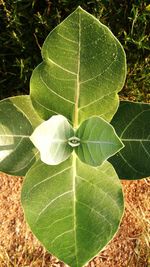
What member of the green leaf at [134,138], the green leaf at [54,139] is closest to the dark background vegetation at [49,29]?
the green leaf at [134,138]

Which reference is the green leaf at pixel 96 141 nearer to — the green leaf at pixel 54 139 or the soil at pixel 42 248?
the green leaf at pixel 54 139

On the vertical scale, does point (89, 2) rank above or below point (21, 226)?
above

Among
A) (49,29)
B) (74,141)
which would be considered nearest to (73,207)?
(74,141)

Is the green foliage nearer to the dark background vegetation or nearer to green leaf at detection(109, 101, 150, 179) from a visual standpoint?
green leaf at detection(109, 101, 150, 179)

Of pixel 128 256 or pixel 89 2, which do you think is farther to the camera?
pixel 128 256

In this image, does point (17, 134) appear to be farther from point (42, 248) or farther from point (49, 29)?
point (42, 248)

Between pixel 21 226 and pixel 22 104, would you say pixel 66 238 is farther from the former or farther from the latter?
pixel 21 226

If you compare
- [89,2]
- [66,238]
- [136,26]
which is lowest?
[66,238]

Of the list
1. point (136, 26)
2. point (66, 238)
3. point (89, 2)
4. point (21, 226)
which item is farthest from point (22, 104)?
point (21, 226)
